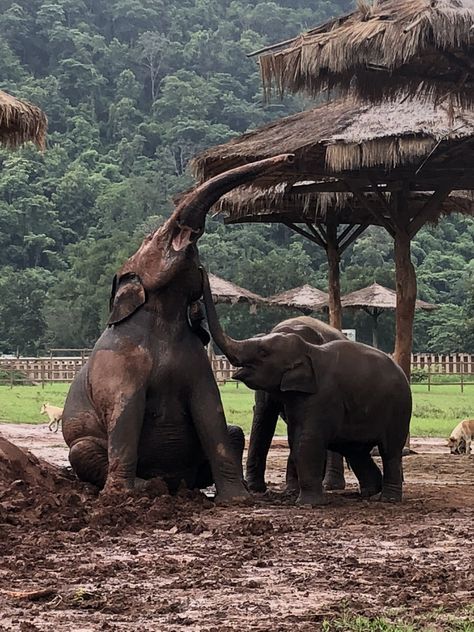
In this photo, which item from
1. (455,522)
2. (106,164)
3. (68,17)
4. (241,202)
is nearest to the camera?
(455,522)

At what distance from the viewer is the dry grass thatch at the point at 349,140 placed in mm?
12586

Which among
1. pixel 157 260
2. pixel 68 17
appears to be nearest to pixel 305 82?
pixel 157 260

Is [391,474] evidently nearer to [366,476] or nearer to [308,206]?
[366,476]

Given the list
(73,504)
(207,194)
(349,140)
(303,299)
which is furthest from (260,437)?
(303,299)

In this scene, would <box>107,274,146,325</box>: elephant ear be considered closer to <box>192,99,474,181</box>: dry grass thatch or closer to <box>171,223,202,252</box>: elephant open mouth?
<box>171,223,202,252</box>: elephant open mouth

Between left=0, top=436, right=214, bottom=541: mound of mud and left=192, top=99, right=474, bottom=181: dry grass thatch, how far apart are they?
4766 mm

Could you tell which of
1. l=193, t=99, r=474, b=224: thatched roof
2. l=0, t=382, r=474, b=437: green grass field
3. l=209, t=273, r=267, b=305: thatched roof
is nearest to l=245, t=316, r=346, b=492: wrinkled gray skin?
l=193, t=99, r=474, b=224: thatched roof

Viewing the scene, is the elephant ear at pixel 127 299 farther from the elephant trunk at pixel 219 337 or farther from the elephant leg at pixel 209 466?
the elephant leg at pixel 209 466

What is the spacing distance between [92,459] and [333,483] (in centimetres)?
247

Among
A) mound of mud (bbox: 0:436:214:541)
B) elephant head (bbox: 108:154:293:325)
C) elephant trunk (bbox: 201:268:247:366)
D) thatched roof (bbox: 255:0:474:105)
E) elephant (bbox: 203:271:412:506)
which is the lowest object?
mound of mud (bbox: 0:436:214:541)

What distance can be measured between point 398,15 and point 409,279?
4.45 metres

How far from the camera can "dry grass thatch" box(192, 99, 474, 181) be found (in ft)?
41.3

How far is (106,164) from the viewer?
7288 cm

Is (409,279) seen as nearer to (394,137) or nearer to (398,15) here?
(394,137)
